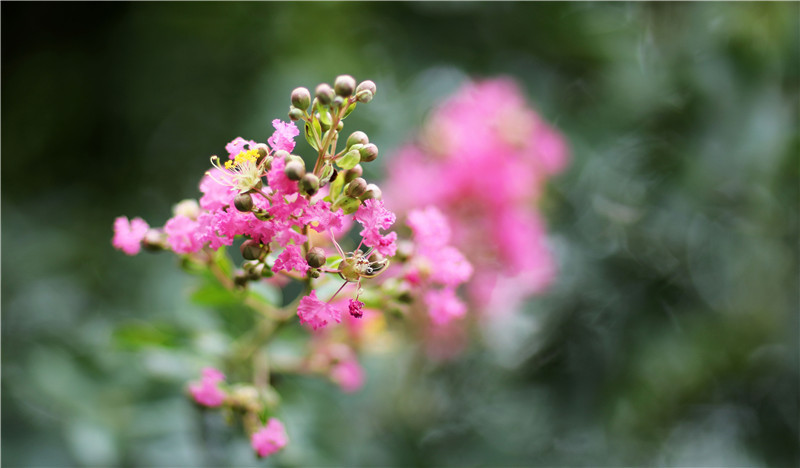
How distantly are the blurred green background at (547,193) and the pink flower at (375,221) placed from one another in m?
0.95

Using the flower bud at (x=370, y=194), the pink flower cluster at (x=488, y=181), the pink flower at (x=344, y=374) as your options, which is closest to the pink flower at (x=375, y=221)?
the flower bud at (x=370, y=194)

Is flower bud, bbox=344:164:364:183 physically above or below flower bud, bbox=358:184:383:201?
above

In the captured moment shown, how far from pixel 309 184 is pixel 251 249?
15 cm

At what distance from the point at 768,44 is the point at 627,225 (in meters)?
0.75

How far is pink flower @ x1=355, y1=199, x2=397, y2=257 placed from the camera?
3.02 ft

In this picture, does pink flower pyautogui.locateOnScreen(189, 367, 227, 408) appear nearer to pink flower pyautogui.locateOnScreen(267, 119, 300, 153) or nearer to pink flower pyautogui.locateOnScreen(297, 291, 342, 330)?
pink flower pyautogui.locateOnScreen(297, 291, 342, 330)

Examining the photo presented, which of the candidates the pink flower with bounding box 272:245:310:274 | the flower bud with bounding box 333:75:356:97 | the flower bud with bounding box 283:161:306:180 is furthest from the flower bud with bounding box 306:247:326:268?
the flower bud with bounding box 333:75:356:97

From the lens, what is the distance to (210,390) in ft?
3.95

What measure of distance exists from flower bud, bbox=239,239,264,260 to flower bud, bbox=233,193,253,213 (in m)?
0.06

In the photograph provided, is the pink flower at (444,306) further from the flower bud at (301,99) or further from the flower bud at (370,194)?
the flower bud at (301,99)

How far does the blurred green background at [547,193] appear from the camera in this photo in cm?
210

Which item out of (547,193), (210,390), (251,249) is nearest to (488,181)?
(547,193)

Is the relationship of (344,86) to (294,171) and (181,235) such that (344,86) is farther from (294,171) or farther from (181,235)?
(181,235)

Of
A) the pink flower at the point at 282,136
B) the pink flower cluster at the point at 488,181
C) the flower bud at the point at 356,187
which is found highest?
the pink flower cluster at the point at 488,181
